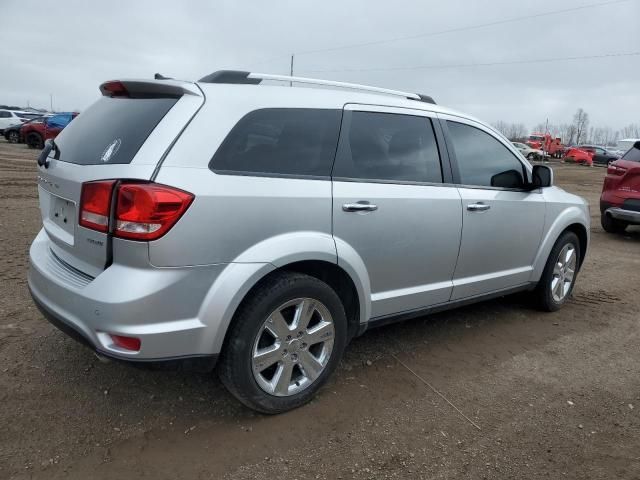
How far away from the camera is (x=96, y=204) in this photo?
2.47 meters

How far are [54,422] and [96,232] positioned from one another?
1080 mm

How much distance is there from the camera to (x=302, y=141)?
9.67ft

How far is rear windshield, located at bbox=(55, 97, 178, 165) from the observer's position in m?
2.56

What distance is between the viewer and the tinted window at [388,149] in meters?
3.15

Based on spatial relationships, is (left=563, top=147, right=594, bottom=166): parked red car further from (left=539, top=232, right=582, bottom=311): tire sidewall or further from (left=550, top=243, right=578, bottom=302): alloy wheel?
(left=539, top=232, right=582, bottom=311): tire sidewall

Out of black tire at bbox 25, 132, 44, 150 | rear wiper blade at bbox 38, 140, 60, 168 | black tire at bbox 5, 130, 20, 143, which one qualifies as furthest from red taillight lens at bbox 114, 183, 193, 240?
black tire at bbox 5, 130, 20, 143


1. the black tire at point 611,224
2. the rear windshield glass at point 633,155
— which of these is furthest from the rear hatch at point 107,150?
the black tire at point 611,224

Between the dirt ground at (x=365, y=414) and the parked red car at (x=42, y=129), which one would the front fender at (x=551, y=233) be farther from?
the parked red car at (x=42, y=129)

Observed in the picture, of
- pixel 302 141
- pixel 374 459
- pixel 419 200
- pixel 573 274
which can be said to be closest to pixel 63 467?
pixel 374 459

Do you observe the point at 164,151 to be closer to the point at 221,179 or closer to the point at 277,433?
the point at 221,179

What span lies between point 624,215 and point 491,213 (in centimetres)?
560

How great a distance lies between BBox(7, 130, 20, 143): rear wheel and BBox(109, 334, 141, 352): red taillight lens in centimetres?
2793

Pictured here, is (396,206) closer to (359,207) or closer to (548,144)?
Answer: (359,207)

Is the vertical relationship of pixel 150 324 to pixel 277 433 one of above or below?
above
